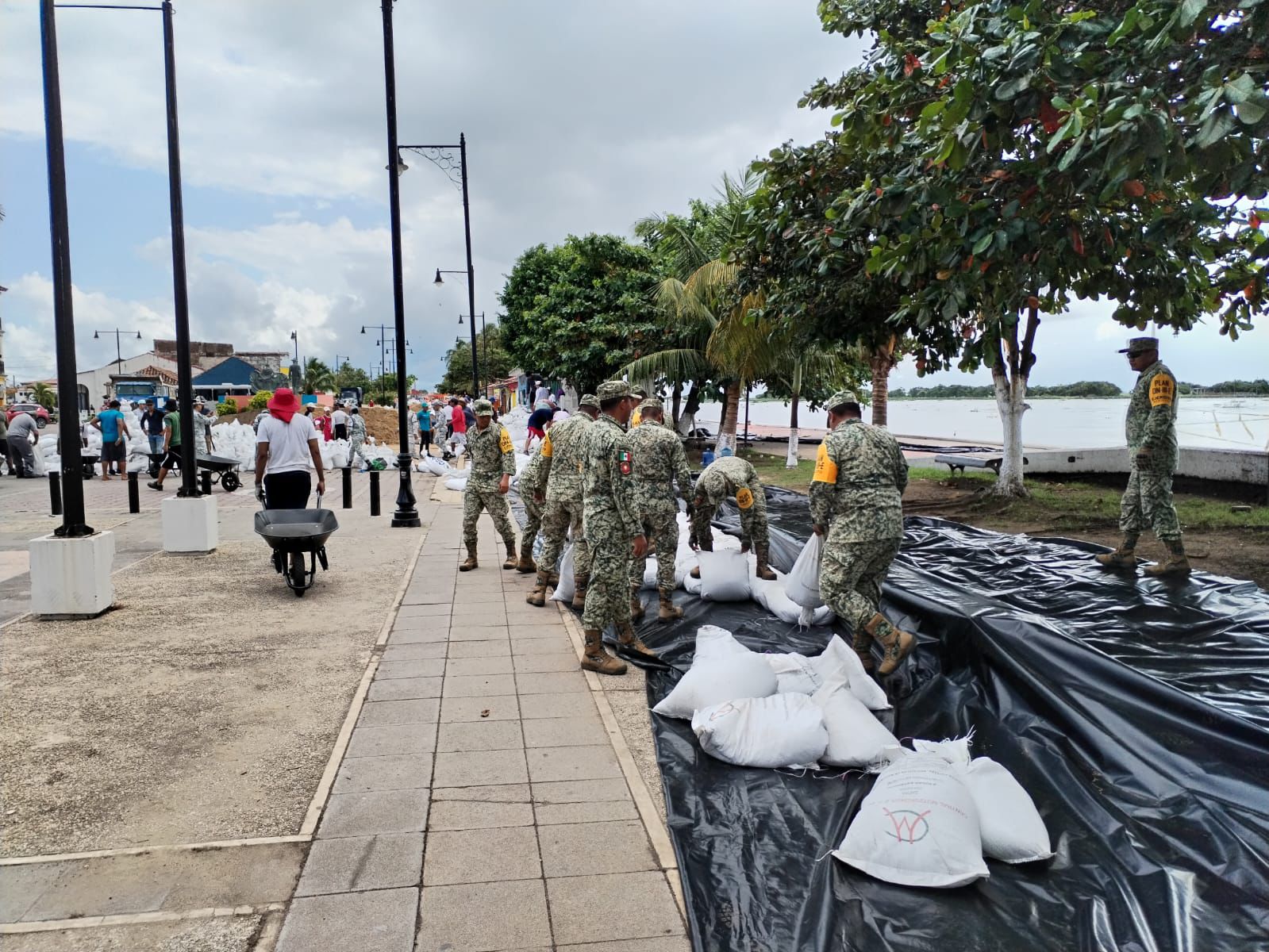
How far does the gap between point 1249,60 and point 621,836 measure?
3872 millimetres

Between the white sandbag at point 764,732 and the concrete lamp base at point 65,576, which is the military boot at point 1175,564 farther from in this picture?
the concrete lamp base at point 65,576

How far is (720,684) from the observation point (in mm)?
4164

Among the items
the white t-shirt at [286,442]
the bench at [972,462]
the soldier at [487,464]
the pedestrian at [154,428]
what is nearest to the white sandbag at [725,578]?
the soldier at [487,464]

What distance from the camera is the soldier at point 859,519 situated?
4.88m

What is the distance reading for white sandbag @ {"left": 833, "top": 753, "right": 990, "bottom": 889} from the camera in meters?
2.73

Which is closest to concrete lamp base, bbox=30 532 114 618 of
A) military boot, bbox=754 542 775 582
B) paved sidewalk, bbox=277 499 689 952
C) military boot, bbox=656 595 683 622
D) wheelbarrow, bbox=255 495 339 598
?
wheelbarrow, bbox=255 495 339 598

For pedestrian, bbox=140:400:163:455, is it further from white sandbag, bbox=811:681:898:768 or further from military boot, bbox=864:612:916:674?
white sandbag, bbox=811:681:898:768

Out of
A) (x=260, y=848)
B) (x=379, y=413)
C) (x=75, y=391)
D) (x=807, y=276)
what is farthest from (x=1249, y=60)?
(x=379, y=413)

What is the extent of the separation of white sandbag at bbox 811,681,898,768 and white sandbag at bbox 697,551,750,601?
2.64m

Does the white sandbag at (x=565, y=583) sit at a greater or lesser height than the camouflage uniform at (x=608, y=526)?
lesser

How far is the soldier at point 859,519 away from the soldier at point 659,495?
4.27 ft

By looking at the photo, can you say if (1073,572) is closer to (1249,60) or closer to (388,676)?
(1249,60)

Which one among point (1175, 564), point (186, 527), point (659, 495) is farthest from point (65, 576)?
point (1175, 564)

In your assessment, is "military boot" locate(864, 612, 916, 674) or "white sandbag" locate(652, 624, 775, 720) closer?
"white sandbag" locate(652, 624, 775, 720)
